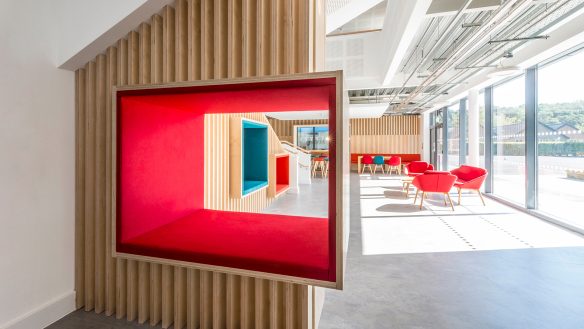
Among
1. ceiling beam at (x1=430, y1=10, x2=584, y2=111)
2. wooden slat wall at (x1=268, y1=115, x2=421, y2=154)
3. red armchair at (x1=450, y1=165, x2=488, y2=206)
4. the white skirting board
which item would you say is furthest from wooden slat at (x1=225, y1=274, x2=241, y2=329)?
wooden slat wall at (x1=268, y1=115, x2=421, y2=154)

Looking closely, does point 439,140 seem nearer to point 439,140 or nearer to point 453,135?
point 439,140

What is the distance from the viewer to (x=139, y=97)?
70.7 inches

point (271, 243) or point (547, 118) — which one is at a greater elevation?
point (547, 118)

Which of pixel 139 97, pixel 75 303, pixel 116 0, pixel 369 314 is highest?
pixel 116 0

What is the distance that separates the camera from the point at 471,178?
746cm

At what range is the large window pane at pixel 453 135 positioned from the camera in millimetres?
11584

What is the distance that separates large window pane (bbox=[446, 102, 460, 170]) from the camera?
11584mm

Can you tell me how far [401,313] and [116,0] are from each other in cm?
353

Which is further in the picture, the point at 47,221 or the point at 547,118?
the point at 547,118

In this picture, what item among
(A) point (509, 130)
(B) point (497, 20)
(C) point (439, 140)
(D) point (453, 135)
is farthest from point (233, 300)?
(C) point (439, 140)

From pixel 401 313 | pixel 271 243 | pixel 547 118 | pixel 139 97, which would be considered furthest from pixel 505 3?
pixel 547 118

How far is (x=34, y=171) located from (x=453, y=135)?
45.2ft

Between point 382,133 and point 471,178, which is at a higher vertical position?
point 382,133

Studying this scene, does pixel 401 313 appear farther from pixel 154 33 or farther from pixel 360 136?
pixel 360 136
